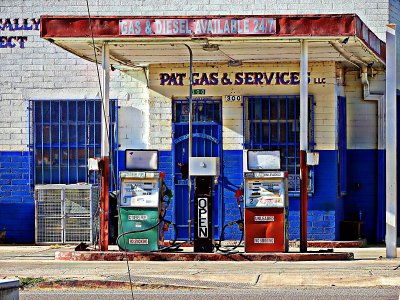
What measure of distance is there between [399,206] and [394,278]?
8122 millimetres

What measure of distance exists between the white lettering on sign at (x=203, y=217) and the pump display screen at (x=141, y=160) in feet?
3.32

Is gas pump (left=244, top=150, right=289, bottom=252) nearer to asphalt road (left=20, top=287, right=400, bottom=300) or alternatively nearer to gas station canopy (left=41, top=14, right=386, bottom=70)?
gas station canopy (left=41, top=14, right=386, bottom=70)

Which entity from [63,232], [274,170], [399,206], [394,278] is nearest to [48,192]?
[63,232]

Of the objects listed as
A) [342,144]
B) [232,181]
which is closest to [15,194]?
[232,181]

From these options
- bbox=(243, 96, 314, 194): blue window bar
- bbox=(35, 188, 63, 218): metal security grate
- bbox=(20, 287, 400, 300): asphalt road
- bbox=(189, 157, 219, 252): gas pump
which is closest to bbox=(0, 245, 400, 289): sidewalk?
bbox=(20, 287, 400, 300): asphalt road

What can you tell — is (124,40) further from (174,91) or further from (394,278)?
(394,278)

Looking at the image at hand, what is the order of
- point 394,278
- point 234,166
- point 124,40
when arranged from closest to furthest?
point 394,278 < point 124,40 < point 234,166

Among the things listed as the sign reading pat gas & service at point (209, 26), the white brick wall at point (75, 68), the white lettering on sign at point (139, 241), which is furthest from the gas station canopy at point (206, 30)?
the white lettering on sign at point (139, 241)

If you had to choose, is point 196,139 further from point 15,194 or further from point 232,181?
point 15,194

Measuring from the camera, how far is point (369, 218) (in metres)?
21.4

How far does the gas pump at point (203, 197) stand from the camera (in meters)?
16.9

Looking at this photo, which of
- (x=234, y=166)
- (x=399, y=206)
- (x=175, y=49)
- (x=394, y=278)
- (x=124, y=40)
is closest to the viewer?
(x=394, y=278)

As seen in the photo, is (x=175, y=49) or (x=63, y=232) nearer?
(x=175, y=49)

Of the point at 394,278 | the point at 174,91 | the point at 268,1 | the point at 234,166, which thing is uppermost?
the point at 268,1
